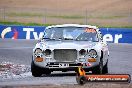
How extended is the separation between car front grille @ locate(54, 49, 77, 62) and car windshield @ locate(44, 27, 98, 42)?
44.7 inches

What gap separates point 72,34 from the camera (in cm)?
1758

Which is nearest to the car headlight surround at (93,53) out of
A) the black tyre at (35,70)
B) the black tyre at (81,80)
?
the black tyre at (35,70)

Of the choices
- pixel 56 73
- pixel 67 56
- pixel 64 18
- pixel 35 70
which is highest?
pixel 64 18

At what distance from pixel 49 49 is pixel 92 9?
58.1m

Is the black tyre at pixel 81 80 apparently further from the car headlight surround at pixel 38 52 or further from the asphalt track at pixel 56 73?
the car headlight surround at pixel 38 52

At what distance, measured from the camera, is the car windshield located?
17.4m

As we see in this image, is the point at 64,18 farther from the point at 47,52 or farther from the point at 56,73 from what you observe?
the point at 47,52

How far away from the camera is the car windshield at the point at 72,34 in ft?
57.2

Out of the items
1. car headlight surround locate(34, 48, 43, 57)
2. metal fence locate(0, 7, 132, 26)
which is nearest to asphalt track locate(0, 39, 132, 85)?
car headlight surround locate(34, 48, 43, 57)

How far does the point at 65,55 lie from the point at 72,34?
1.45 m

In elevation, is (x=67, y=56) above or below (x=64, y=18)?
below

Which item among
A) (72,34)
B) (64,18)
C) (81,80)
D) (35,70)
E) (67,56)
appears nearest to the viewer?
(81,80)

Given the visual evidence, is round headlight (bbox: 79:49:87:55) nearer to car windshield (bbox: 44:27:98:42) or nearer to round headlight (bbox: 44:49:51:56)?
round headlight (bbox: 44:49:51:56)

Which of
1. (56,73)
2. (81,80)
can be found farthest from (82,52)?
(81,80)
